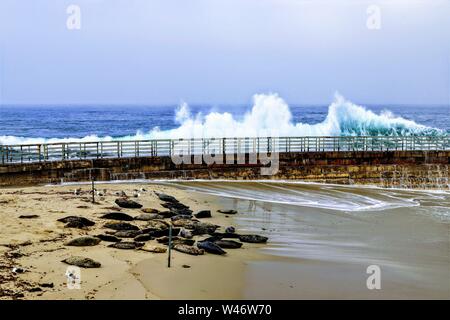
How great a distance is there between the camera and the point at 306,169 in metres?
27.0

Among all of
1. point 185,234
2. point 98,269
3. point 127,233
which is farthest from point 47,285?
point 185,234

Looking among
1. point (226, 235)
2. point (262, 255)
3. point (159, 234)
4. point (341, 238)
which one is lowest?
point (341, 238)

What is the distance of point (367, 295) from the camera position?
931 cm

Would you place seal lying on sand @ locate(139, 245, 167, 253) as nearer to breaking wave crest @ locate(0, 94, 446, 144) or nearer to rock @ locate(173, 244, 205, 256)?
rock @ locate(173, 244, 205, 256)

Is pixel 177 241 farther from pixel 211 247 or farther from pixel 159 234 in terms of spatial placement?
pixel 211 247

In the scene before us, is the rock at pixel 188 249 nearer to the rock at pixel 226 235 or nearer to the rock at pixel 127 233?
the rock at pixel 127 233

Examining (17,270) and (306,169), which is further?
(306,169)

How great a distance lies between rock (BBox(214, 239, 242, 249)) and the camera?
12.1 metres

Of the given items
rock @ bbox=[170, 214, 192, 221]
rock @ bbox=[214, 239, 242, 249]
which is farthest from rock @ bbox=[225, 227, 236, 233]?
rock @ bbox=[170, 214, 192, 221]

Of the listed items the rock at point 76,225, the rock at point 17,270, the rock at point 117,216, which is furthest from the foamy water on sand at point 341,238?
the rock at point 76,225

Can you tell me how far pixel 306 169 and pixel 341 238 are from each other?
13198mm

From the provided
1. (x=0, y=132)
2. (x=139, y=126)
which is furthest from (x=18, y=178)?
(x=139, y=126)

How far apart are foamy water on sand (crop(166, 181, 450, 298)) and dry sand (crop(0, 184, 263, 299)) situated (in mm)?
522
